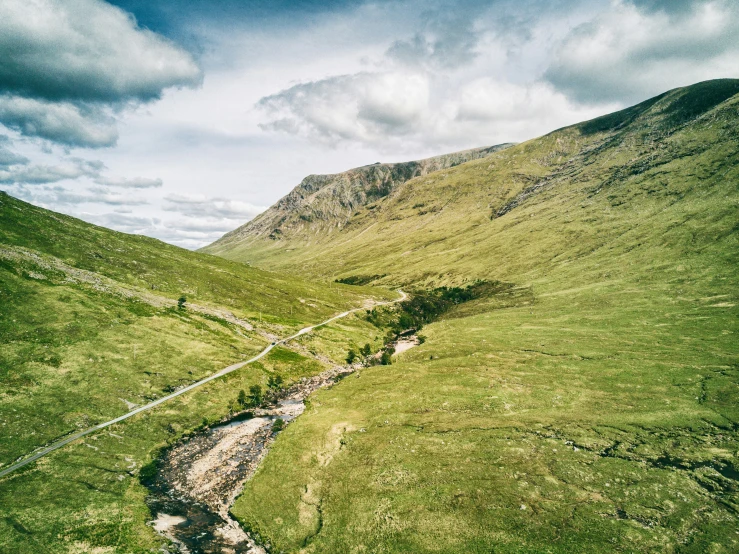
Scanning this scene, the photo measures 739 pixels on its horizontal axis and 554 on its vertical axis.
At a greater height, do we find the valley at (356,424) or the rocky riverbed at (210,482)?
the valley at (356,424)

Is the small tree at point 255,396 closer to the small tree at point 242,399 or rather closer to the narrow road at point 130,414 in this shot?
the small tree at point 242,399

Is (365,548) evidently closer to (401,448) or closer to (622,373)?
(401,448)

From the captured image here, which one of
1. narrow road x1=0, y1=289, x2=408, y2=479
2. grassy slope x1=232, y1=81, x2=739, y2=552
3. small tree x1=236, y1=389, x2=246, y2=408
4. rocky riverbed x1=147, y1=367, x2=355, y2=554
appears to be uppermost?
narrow road x1=0, y1=289, x2=408, y2=479

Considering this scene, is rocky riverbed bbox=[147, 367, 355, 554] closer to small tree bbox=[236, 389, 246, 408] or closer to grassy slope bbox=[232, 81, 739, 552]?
grassy slope bbox=[232, 81, 739, 552]

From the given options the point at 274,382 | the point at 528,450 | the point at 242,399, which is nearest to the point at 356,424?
the point at 528,450

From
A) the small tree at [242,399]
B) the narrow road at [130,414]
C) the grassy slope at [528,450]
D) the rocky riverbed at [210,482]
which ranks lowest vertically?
the rocky riverbed at [210,482]

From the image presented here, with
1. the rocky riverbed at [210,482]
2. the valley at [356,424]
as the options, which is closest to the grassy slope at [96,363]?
the valley at [356,424]

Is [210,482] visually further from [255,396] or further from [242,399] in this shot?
[255,396]

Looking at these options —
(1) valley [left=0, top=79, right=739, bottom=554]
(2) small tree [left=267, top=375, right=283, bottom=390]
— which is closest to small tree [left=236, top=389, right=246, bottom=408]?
(1) valley [left=0, top=79, right=739, bottom=554]
